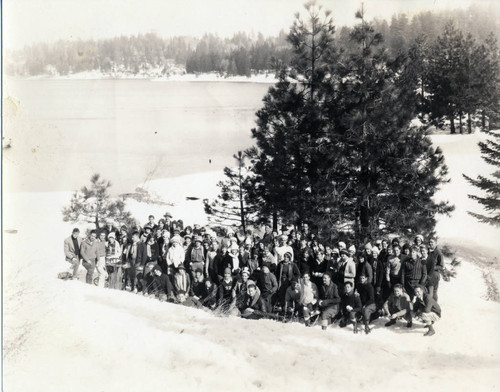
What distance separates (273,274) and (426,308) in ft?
8.33

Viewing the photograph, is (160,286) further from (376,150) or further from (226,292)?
(376,150)

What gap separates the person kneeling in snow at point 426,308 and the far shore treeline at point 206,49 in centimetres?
494

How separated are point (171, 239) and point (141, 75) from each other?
5351 millimetres

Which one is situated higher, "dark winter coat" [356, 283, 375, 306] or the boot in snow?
"dark winter coat" [356, 283, 375, 306]

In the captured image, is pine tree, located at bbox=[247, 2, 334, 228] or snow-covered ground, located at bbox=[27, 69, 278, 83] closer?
pine tree, located at bbox=[247, 2, 334, 228]

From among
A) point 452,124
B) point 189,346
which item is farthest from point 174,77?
point 452,124

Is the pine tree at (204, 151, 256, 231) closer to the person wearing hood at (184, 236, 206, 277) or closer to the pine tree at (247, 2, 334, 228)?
the pine tree at (247, 2, 334, 228)

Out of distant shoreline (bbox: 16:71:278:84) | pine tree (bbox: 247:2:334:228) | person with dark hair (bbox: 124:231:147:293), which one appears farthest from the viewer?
distant shoreline (bbox: 16:71:278:84)

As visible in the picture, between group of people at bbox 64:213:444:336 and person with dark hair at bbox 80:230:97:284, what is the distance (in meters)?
0.02

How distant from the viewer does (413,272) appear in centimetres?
794

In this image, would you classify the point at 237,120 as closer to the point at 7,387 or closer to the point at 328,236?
the point at 328,236

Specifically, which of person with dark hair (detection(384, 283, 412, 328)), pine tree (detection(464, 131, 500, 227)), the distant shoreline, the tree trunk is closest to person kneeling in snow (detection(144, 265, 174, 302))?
person with dark hair (detection(384, 283, 412, 328))

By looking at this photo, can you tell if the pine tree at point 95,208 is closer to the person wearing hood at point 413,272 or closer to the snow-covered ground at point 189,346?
the snow-covered ground at point 189,346

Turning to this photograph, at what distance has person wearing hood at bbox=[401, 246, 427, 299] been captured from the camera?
7930mm
